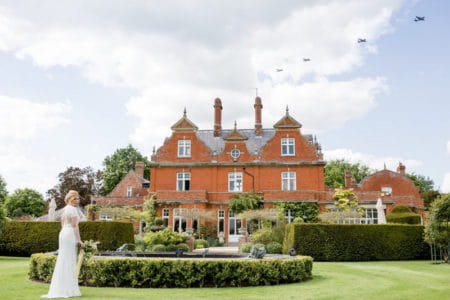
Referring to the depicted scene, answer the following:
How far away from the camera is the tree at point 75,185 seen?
47.0 metres

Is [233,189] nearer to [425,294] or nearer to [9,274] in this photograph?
[9,274]

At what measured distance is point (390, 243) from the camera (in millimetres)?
20344

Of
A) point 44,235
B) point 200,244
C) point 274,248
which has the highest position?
point 44,235

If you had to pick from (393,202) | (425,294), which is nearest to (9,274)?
(425,294)

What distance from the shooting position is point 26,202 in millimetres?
55656

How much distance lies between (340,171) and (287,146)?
29.1 metres

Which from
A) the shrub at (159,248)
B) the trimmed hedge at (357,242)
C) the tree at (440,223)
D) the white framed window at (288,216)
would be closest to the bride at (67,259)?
the shrub at (159,248)

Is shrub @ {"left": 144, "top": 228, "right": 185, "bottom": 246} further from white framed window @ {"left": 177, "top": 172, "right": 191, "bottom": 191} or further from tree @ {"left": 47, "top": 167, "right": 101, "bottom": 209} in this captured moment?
tree @ {"left": 47, "top": 167, "right": 101, "bottom": 209}

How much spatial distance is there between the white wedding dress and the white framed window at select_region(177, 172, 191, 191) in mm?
→ 24332

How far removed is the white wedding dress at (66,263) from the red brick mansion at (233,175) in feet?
71.2

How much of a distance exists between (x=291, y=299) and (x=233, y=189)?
24.0m

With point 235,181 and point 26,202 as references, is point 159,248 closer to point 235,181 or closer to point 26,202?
point 235,181

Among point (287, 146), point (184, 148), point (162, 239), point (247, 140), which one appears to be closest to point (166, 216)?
point (184, 148)

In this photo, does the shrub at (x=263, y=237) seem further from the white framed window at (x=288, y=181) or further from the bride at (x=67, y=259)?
the bride at (x=67, y=259)
